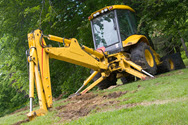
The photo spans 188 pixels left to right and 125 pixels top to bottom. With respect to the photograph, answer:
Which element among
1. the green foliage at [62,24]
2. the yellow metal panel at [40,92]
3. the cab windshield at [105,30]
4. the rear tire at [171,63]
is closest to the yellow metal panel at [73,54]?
the yellow metal panel at [40,92]

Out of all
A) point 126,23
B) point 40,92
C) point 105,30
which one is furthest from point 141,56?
point 40,92

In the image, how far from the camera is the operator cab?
8.98 metres

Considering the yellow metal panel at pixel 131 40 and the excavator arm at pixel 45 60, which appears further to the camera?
the yellow metal panel at pixel 131 40

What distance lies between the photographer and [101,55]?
8.66 meters

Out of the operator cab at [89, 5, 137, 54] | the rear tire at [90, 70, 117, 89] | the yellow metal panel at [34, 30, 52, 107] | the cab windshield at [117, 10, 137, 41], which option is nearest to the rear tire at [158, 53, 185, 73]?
the cab windshield at [117, 10, 137, 41]

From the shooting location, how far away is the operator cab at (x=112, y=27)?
8.98 metres

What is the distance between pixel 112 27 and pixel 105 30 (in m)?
0.36

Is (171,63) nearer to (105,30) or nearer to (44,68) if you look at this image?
(105,30)

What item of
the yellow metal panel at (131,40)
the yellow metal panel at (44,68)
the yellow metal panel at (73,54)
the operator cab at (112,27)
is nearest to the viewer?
the yellow metal panel at (44,68)

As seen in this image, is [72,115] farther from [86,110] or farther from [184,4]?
[184,4]

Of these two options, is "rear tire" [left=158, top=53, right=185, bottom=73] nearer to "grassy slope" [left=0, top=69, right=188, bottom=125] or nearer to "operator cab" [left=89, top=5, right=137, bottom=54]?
"operator cab" [left=89, top=5, right=137, bottom=54]

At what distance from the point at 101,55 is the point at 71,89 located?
3.98 metres

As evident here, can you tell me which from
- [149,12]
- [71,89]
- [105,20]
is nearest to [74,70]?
[71,89]

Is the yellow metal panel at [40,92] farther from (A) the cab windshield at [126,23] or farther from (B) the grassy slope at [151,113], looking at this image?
(A) the cab windshield at [126,23]
